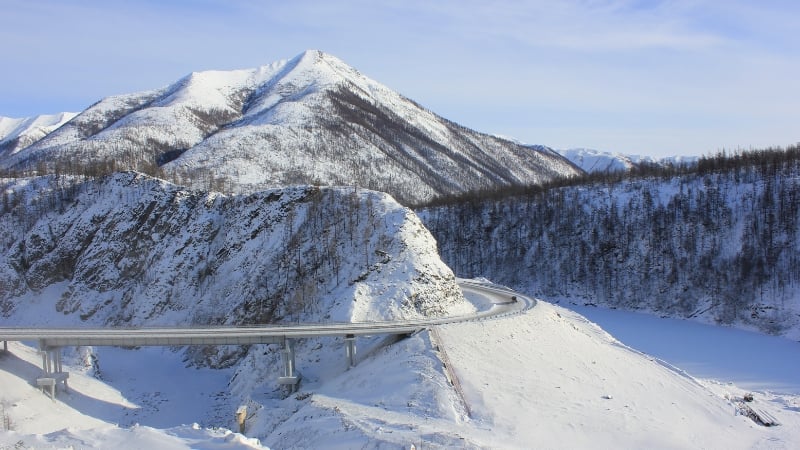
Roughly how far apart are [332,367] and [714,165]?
100716mm

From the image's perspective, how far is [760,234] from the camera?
90.0 meters

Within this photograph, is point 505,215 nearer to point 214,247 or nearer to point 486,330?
point 214,247

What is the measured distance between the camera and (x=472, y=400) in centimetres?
3588

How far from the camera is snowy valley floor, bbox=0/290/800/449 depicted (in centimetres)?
3247

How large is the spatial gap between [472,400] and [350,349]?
10.8 metres

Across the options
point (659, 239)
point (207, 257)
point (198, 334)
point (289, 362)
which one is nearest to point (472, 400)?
point (289, 362)

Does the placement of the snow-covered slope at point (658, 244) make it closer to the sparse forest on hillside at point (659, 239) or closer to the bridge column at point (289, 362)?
the sparse forest on hillside at point (659, 239)

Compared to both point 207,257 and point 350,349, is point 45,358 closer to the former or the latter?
point 350,349

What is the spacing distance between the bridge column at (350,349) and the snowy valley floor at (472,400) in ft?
3.20

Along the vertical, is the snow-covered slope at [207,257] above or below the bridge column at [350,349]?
above

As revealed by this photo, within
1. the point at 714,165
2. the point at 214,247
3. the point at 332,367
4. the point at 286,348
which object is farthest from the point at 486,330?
the point at 714,165

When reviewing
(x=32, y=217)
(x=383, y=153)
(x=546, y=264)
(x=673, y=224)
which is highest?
(x=383, y=153)

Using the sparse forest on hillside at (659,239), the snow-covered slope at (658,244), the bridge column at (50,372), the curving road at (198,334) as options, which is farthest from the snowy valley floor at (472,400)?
the sparse forest on hillside at (659,239)

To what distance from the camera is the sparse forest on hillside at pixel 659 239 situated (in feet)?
275
